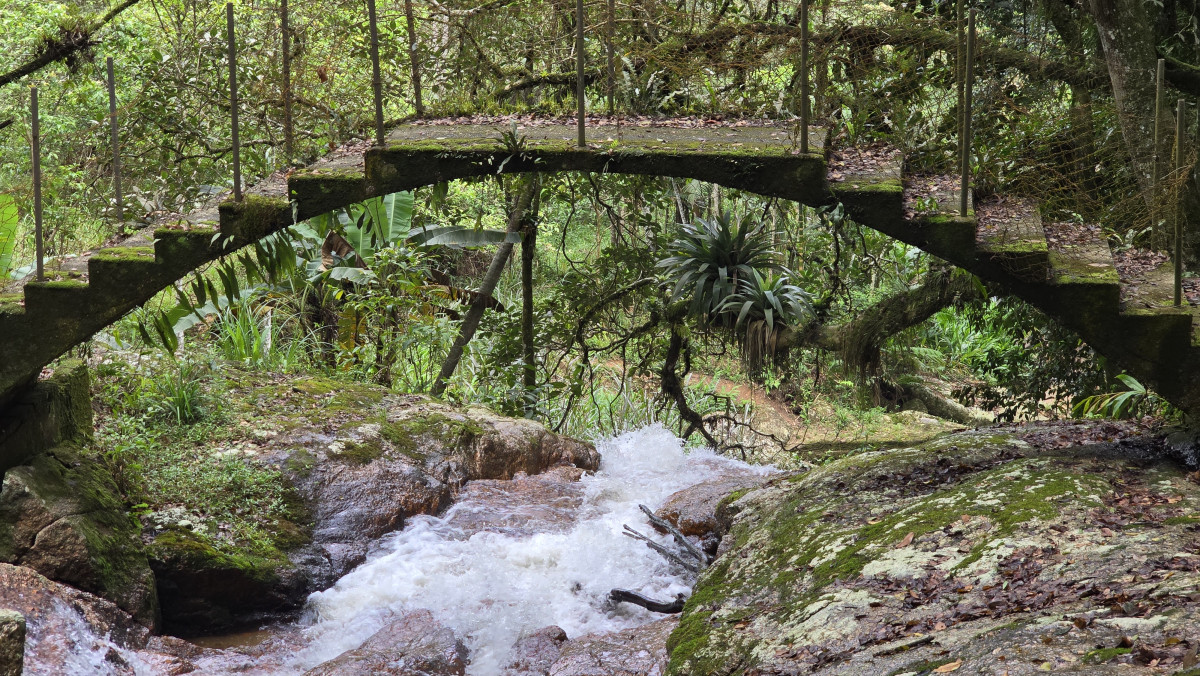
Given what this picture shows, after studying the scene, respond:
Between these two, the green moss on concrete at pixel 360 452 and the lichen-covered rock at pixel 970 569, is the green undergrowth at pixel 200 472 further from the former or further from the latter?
the lichen-covered rock at pixel 970 569

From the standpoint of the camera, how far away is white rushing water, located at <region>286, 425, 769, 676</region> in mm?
5750

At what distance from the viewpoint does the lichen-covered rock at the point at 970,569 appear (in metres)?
2.93

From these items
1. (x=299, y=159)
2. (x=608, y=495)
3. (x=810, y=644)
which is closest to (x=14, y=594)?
(x=299, y=159)

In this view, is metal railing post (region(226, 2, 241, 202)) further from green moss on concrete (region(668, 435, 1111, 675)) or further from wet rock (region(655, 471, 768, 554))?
wet rock (region(655, 471, 768, 554))

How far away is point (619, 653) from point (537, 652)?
639 millimetres

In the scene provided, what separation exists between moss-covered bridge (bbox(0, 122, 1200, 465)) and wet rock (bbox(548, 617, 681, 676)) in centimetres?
268

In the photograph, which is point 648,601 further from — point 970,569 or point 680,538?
point 970,569

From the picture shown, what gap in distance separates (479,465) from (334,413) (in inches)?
55.4

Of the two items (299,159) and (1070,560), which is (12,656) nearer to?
(299,159)

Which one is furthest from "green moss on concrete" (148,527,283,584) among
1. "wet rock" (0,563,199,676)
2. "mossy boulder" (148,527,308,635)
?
"wet rock" (0,563,199,676)

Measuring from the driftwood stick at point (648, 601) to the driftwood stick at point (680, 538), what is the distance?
1.30 feet

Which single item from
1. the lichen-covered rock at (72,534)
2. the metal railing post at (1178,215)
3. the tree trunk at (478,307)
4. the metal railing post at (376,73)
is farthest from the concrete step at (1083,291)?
the tree trunk at (478,307)

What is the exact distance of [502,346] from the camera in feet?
32.5

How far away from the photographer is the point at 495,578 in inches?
255
